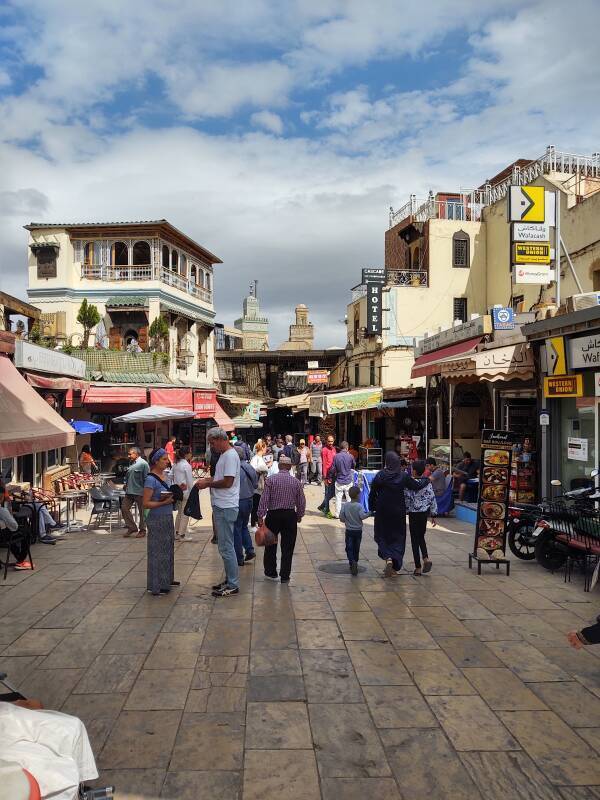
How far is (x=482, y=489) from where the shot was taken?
9.08 meters

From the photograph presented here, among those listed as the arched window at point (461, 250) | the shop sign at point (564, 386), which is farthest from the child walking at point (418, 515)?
the arched window at point (461, 250)

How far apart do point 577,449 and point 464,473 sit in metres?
4.27

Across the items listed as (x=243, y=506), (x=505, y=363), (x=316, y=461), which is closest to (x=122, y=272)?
(x=316, y=461)

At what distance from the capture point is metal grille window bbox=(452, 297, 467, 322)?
2919 cm

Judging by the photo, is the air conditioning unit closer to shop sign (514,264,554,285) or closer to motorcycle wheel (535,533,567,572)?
shop sign (514,264,554,285)

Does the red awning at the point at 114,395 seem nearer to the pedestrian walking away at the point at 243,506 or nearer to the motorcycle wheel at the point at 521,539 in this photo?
the pedestrian walking away at the point at 243,506

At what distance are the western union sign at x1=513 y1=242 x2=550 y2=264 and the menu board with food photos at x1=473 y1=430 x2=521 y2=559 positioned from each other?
714cm

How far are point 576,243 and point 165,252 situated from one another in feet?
55.8

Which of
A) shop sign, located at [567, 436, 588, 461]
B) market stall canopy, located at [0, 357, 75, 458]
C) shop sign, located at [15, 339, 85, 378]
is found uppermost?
shop sign, located at [15, 339, 85, 378]

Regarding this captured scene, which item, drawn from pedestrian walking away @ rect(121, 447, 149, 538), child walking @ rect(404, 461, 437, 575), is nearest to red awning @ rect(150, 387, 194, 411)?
pedestrian walking away @ rect(121, 447, 149, 538)

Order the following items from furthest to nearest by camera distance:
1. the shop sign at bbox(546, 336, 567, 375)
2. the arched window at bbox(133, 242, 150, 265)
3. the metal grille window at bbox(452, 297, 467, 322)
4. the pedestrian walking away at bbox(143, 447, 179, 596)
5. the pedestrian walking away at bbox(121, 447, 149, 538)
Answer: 1. the metal grille window at bbox(452, 297, 467, 322)
2. the arched window at bbox(133, 242, 150, 265)
3. the pedestrian walking away at bbox(121, 447, 149, 538)
4. the shop sign at bbox(546, 336, 567, 375)
5. the pedestrian walking away at bbox(143, 447, 179, 596)

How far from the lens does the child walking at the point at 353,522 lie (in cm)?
874

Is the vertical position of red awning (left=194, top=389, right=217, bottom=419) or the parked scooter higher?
red awning (left=194, top=389, right=217, bottom=419)

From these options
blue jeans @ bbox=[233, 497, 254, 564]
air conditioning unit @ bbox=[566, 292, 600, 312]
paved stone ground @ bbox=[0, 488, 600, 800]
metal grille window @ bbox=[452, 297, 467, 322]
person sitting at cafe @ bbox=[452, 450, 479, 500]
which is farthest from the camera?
metal grille window @ bbox=[452, 297, 467, 322]
